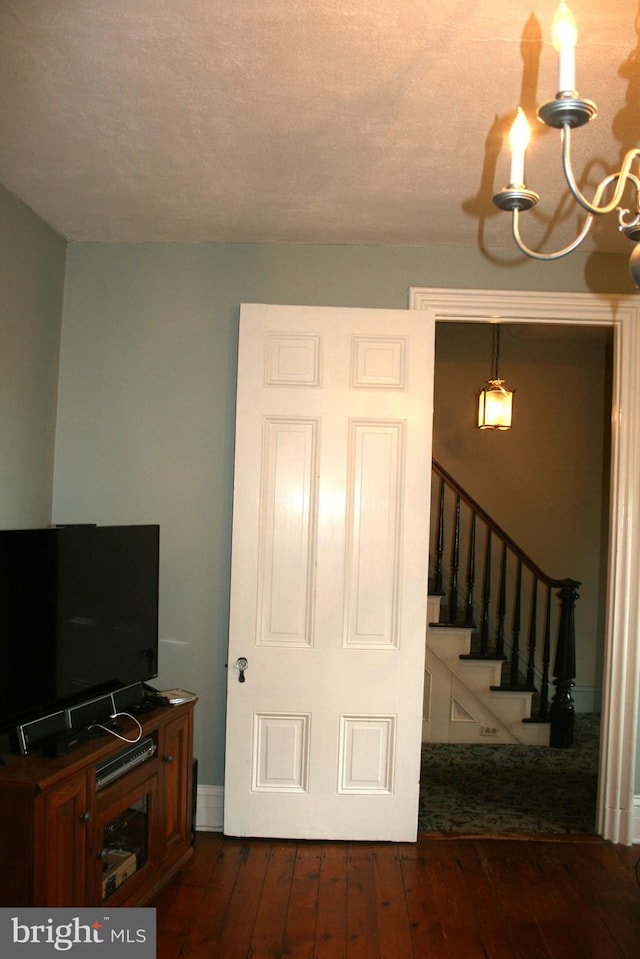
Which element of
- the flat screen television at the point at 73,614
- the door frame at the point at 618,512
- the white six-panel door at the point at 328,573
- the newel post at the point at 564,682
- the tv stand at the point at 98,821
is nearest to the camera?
the tv stand at the point at 98,821

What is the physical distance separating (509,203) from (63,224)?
2.53m

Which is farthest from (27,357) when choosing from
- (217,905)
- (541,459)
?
(541,459)

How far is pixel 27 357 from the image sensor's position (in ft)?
10.5

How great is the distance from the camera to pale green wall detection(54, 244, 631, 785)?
11.6 ft

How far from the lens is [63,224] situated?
3.37m

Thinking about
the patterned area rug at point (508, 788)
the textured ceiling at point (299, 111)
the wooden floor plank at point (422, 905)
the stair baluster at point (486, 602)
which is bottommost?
the patterned area rug at point (508, 788)

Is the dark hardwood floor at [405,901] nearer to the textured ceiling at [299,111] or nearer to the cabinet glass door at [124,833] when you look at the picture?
the cabinet glass door at [124,833]

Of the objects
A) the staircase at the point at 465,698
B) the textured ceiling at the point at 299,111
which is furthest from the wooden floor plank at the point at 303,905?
the textured ceiling at the point at 299,111

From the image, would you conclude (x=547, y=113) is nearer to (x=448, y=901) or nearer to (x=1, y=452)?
(x=1, y=452)

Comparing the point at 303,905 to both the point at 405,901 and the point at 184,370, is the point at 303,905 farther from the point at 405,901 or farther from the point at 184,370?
the point at 184,370

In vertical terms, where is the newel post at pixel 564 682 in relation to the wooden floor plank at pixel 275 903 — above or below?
above

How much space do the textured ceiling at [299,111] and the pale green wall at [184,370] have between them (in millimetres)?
222

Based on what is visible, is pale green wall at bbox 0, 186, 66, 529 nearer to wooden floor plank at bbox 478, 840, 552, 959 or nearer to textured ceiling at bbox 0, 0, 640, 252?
textured ceiling at bbox 0, 0, 640, 252

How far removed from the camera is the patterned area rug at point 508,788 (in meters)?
3.69
